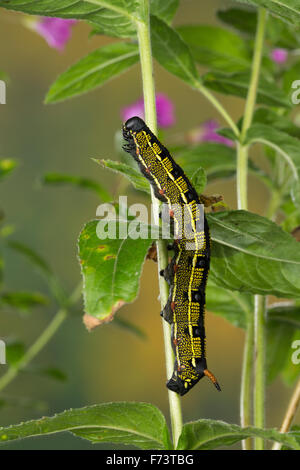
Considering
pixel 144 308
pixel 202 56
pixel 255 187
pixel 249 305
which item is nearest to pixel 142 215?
pixel 249 305

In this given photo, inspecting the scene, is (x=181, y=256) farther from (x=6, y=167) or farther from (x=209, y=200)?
(x=6, y=167)

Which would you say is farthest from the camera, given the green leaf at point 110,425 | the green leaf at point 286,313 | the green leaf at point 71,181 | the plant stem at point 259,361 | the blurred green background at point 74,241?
the blurred green background at point 74,241

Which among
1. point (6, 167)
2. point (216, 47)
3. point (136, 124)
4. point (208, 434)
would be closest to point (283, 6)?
point (136, 124)

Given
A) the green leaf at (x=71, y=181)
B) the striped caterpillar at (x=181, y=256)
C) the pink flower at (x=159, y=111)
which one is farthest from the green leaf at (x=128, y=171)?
the green leaf at (x=71, y=181)

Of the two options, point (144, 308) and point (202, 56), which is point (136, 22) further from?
point (144, 308)

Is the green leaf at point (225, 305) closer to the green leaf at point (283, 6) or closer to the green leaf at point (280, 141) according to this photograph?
the green leaf at point (280, 141)

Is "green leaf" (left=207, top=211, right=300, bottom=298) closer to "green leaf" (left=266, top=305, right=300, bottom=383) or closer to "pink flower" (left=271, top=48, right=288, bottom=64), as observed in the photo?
"green leaf" (left=266, top=305, right=300, bottom=383)
